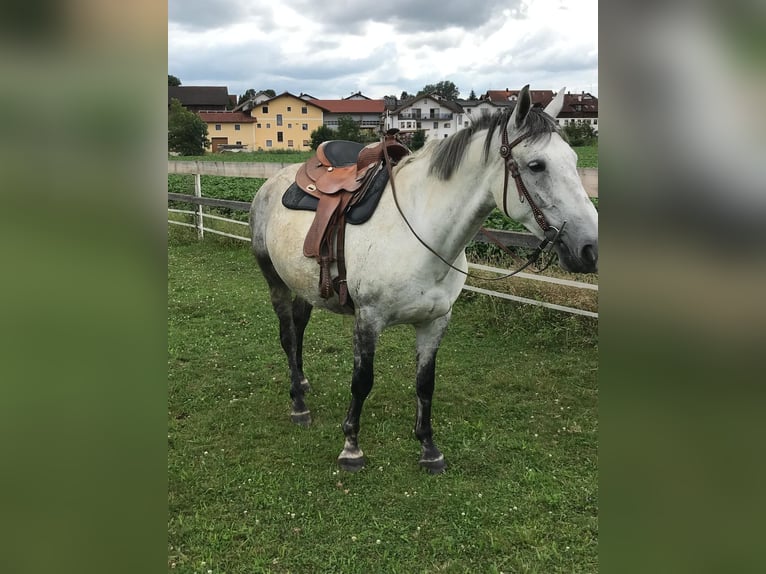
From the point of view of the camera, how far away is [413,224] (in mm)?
2936

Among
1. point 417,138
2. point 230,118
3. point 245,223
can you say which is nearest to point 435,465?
point 417,138

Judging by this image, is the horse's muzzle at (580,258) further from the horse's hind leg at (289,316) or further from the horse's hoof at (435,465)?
the horse's hind leg at (289,316)

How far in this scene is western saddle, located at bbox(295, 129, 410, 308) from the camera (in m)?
3.19

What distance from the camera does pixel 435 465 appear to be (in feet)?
10.9

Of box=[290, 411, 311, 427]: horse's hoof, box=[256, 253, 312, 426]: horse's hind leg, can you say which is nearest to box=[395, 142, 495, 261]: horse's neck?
box=[256, 253, 312, 426]: horse's hind leg

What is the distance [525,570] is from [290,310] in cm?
252

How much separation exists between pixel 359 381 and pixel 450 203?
1215mm

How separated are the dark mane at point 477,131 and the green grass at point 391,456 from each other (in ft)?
6.02

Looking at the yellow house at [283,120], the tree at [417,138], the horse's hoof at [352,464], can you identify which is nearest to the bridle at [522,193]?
the tree at [417,138]

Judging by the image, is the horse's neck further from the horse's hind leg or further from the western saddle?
the horse's hind leg
